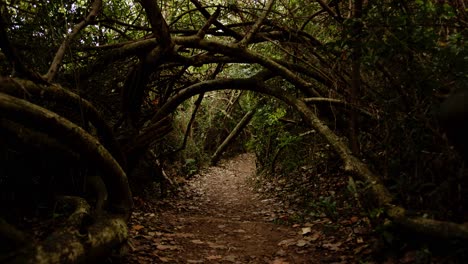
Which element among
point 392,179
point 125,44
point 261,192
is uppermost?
point 125,44

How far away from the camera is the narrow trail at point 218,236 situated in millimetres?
3938

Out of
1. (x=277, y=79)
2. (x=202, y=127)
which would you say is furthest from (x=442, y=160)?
(x=202, y=127)

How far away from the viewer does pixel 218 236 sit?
486cm

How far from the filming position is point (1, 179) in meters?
3.88

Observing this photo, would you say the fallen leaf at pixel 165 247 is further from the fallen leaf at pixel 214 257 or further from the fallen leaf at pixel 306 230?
the fallen leaf at pixel 306 230

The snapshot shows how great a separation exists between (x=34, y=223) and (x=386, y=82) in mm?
4100

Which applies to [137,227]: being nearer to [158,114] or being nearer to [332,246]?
[158,114]

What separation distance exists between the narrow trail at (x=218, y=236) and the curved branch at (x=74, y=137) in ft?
2.14

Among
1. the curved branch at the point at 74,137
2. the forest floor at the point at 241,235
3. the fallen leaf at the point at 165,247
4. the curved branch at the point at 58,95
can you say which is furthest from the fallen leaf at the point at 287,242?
the curved branch at the point at 58,95

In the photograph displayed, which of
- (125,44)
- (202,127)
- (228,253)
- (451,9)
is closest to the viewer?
(451,9)

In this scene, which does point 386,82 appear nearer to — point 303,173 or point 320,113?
point 320,113

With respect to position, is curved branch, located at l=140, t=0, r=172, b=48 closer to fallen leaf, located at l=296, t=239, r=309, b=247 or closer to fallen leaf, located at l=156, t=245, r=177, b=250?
fallen leaf, located at l=156, t=245, r=177, b=250

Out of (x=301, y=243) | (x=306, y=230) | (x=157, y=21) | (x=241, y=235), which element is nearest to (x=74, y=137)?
(x=157, y=21)

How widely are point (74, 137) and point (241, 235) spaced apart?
266cm
